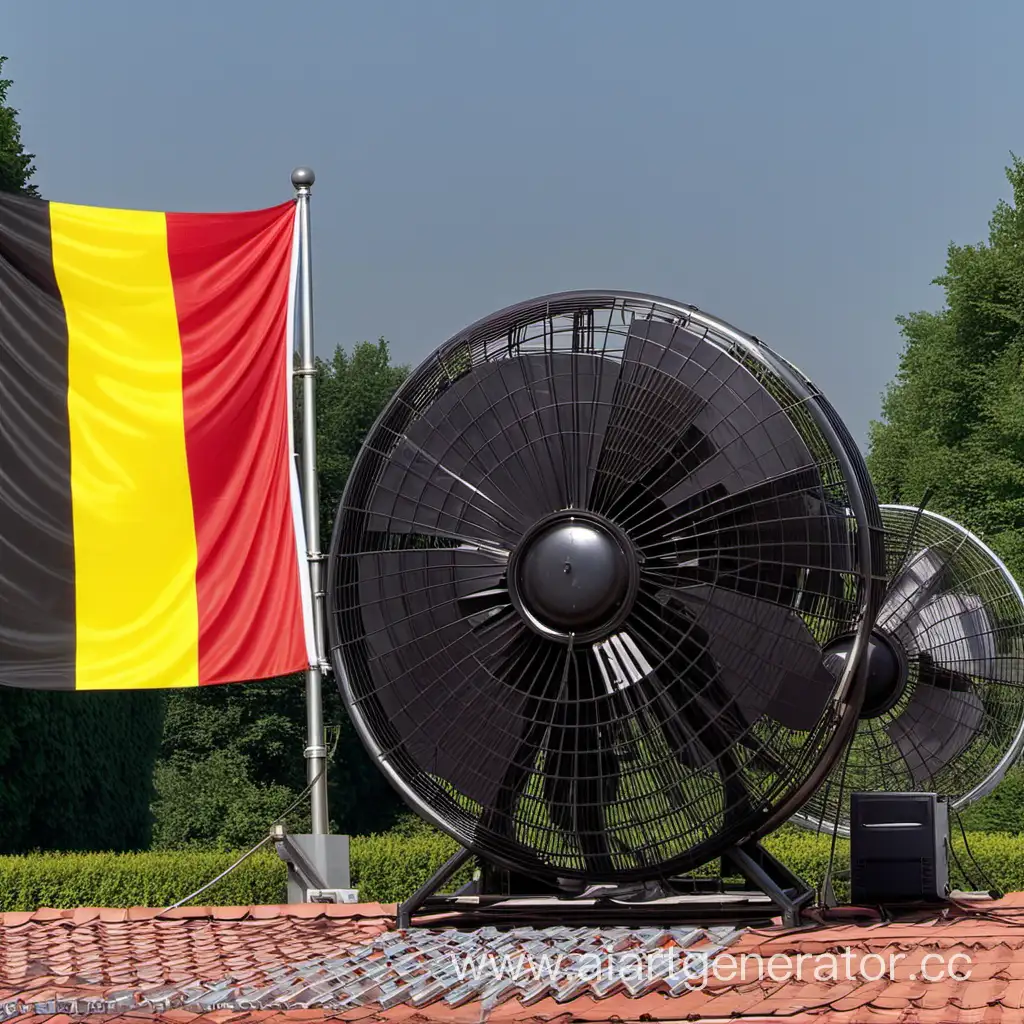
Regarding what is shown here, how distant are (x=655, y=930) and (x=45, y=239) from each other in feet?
12.3

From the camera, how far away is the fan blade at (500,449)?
12.7 ft

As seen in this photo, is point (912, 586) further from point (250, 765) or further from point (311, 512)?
point (250, 765)

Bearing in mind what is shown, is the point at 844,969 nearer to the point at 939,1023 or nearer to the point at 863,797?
the point at 939,1023

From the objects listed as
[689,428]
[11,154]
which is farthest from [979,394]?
[689,428]

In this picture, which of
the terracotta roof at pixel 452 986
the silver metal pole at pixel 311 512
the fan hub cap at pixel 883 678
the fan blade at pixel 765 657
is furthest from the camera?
the fan hub cap at pixel 883 678

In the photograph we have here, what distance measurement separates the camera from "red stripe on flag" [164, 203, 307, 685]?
569 cm

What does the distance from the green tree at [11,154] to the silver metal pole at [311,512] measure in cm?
1043

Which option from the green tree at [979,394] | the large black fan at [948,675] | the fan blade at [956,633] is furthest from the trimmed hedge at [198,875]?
the green tree at [979,394]

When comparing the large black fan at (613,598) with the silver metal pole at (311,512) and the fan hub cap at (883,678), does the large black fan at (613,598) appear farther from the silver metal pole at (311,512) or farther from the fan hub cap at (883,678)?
the fan hub cap at (883,678)

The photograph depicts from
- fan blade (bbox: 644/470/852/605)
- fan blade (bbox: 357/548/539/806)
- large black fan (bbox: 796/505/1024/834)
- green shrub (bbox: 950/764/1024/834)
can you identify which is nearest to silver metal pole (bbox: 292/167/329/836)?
fan blade (bbox: 357/548/539/806)

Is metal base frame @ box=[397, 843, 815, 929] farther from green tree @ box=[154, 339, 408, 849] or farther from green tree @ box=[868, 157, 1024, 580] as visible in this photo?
green tree @ box=[154, 339, 408, 849]

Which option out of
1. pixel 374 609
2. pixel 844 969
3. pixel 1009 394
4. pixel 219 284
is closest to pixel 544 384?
pixel 374 609

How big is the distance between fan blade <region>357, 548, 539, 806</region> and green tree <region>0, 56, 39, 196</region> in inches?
501

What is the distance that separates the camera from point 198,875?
10.1m
